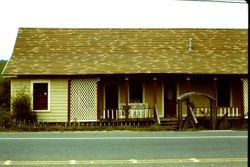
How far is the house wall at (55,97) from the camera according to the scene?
85.7ft

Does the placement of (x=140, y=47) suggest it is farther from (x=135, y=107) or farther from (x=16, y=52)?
(x=16, y=52)

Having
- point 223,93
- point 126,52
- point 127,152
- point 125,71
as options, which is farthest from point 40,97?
point 127,152

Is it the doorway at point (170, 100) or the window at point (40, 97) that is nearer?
the window at point (40, 97)

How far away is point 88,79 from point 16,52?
15.9 ft

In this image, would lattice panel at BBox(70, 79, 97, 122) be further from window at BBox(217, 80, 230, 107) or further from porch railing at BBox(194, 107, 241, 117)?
window at BBox(217, 80, 230, 107)

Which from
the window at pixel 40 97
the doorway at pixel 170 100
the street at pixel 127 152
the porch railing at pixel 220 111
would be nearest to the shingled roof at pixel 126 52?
the window at pixel 40 97

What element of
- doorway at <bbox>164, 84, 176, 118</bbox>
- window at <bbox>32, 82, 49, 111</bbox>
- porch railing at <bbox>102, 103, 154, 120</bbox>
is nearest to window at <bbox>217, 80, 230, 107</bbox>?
doorway at <bbox>164, 84, 176, 118</bbox>

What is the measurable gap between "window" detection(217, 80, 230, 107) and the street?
37.3 feet

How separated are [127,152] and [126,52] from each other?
52.2 feet

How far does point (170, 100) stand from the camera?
93.2ft

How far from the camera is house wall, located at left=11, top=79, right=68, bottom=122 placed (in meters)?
26.1

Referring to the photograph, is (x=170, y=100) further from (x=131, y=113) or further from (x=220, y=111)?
(x=131, y=113)

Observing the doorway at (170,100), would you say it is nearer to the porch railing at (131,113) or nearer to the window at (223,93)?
the porch railing at (131,113)

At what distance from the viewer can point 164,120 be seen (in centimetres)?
2536
